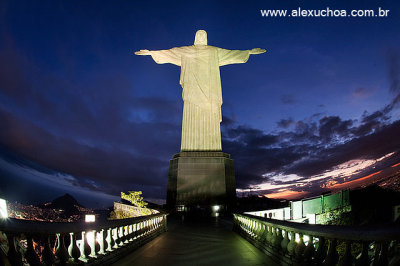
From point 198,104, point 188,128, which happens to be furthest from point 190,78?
point 188,128

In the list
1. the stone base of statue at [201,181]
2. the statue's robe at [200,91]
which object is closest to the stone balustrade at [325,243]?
the stone base of statue at [201,181]

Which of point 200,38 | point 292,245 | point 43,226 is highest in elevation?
point 200,38

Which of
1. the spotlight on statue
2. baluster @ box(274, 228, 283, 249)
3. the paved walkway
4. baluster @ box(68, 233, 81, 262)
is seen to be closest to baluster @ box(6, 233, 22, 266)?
baluster @ box(68, 233, 81, 262)

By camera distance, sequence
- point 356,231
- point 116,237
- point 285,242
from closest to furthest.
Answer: point 356,231 < point 285,242 < point 116,237

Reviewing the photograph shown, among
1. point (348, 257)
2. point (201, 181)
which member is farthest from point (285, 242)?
point (201, 181)

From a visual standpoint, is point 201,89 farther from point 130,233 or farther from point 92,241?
point 92,241

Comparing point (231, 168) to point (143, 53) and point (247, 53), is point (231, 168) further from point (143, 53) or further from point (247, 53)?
point (143, 53)
